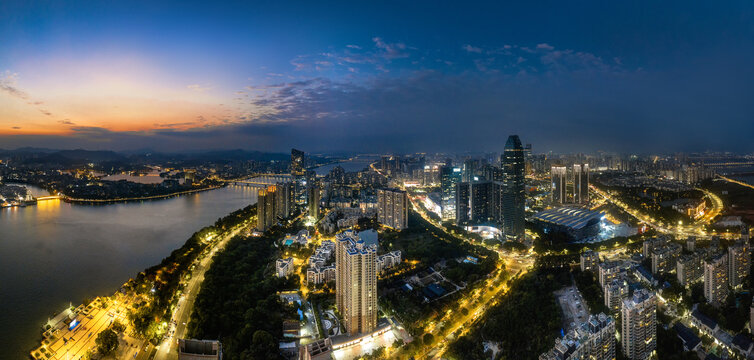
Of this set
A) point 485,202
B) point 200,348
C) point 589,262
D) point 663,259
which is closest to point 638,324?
point 589,262

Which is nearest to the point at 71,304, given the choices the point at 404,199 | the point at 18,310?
the point at 18,310

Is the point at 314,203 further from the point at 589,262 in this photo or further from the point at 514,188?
the point at 589,262

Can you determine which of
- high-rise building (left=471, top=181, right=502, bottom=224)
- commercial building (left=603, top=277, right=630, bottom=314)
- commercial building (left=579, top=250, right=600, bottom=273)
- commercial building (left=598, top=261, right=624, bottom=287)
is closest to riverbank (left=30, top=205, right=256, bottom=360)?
commercial building (left=603, top=277, right=630, bottom=314)

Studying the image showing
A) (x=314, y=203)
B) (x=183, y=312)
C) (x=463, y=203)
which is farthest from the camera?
(x=314, y=203)

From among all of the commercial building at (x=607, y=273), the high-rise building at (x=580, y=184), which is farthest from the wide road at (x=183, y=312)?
the high-rise building at (x=580, y=184)

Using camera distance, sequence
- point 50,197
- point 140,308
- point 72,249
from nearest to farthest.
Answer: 1. point 140,308
2. point 72,249
3. point 50,197
